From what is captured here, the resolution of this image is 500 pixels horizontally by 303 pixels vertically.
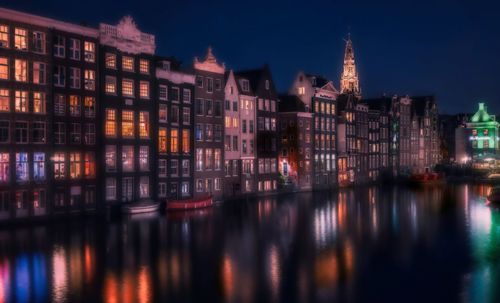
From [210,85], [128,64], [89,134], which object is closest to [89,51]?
[128,64]

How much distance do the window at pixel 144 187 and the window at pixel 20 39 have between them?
67.3 feet

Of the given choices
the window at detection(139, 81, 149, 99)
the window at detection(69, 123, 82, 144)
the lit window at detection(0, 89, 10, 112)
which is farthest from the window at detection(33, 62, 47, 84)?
the window at detection(139, 81, 149, 99)

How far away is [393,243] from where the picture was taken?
4900 cm

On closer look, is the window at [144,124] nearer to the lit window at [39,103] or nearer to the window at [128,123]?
the window at [128,123]

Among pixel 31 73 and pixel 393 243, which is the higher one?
pixel 31 73

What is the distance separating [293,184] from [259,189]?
991 centimetres

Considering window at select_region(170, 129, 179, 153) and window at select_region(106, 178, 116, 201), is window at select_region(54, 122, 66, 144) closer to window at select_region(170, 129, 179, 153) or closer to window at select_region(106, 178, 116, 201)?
window at select_region(106, 178, 116, 201)

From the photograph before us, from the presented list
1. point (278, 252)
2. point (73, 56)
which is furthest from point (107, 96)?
point (278, 252)

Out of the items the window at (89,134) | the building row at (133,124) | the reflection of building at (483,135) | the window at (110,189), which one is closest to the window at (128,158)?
the building row at (133,124)

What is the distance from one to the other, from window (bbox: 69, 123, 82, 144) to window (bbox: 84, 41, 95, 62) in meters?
7.49

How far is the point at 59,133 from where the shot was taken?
62469 mm

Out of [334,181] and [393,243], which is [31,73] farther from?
[334,181]

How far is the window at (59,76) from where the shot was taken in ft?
205

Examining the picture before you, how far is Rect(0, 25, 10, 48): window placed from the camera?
5762 cm
